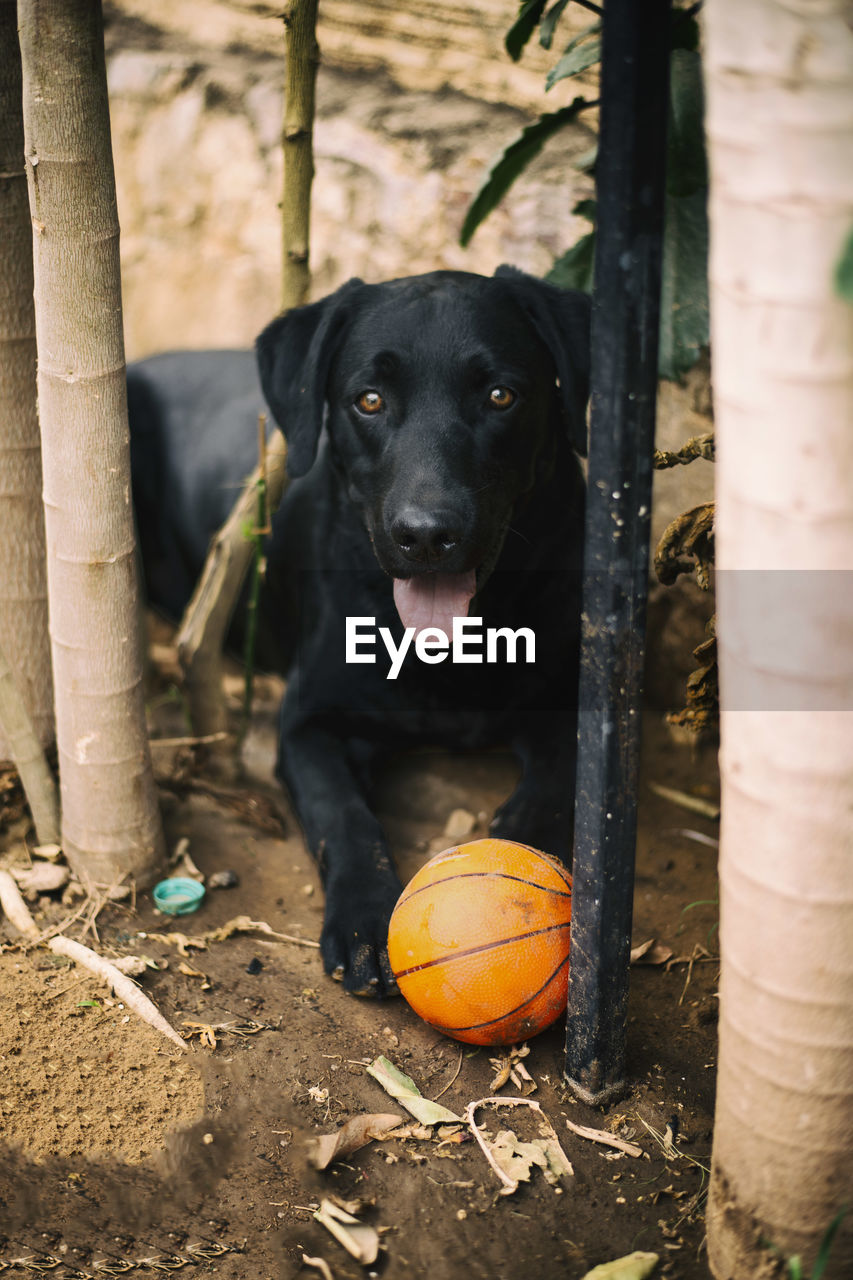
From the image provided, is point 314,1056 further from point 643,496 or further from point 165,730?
point 165,730

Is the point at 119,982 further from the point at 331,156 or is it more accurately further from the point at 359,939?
the point at 331,156

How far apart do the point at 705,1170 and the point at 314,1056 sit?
715 millimetres

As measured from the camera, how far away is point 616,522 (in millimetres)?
1571

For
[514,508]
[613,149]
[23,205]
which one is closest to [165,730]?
[514,508]

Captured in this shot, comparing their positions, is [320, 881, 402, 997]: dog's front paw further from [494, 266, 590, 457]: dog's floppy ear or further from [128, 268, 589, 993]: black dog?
[494, 266, 590, 457]: dog's floppy ear

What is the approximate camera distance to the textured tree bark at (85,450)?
1990 millimetres

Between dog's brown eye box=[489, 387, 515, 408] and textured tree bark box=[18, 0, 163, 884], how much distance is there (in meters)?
0.86

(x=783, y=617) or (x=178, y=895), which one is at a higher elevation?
(x=783, y=617)

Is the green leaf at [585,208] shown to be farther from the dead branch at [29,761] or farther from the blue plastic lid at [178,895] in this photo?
the blue plastic lid at [178,895]

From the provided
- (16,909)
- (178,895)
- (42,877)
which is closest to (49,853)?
(42,877)

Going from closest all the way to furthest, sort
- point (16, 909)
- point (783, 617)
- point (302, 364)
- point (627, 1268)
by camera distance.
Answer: point (783, 617) < point (627, 1268) < point (16, 909) < point (302, 364)

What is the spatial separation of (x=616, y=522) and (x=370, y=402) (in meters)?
1.21

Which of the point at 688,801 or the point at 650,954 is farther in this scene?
the point at 688,801

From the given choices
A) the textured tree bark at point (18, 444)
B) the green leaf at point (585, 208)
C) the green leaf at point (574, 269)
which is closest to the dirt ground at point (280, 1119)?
the textured tree bark at point (18, 444)
